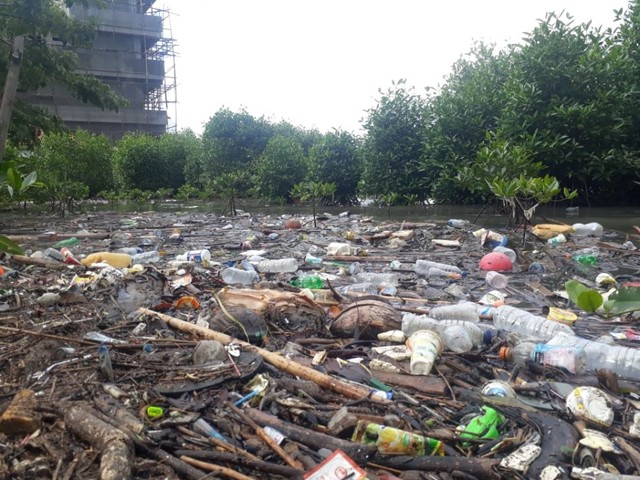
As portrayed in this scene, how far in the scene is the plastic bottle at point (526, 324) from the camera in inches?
128

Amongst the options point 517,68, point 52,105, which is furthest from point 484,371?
point 52,105

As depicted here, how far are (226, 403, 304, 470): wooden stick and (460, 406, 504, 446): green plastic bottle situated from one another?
0.67 metres

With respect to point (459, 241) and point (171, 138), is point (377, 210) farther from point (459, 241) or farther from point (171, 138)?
point (171, 138)

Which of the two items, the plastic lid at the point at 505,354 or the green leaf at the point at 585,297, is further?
the plastic lid at the point at 505,354

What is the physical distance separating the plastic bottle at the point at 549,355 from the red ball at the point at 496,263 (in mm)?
2767

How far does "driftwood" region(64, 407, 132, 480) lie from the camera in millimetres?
1499

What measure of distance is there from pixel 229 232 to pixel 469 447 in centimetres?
788

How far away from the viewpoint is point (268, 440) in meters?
1.79

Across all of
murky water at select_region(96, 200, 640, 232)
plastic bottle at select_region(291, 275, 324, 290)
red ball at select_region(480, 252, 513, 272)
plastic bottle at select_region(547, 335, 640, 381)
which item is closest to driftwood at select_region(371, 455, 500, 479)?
plastic bottle at select_region(547, 335, 640, 381)

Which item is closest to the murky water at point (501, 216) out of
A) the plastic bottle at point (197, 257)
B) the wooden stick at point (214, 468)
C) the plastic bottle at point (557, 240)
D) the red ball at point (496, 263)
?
the plastic bottle at point (557, 240)

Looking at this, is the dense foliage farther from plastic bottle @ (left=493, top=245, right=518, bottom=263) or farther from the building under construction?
the building under construction

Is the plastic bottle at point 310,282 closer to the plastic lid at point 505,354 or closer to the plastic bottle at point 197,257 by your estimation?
the plastic bottle at point 197,257

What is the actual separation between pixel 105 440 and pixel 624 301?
1.56 meters

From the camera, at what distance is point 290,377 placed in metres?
2.37
